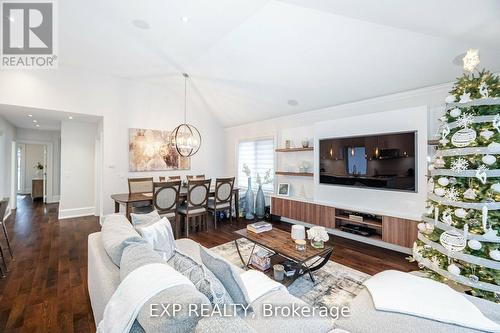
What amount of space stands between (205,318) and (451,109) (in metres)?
2.57

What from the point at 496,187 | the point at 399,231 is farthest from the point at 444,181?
the point at 399,231

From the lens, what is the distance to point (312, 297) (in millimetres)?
2238

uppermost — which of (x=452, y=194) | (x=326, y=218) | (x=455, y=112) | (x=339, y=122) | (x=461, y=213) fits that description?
(x=339, y=122)

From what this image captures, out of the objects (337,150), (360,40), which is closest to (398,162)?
(337,150)

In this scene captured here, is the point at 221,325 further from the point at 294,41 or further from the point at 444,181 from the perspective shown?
the point at 294,41

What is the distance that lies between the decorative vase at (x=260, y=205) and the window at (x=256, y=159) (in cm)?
37

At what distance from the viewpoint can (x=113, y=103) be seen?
193 inches

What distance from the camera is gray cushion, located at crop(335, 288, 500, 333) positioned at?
120 cm

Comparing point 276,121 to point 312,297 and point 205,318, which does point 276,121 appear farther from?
point 205,318

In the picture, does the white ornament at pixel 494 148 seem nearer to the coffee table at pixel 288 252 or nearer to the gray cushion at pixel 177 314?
the coffee table at pixel 288 252

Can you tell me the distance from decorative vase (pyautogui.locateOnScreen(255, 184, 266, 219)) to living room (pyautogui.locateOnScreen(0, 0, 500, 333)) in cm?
7

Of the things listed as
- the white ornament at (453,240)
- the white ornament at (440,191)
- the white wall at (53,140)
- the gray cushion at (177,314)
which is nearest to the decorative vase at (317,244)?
the white ornament at (453,240)

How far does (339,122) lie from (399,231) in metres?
2.08

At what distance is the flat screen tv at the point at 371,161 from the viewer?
3221mm
